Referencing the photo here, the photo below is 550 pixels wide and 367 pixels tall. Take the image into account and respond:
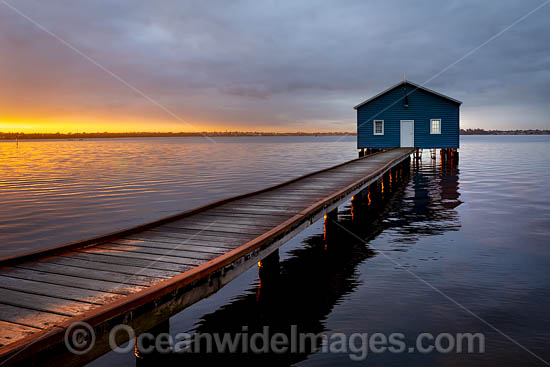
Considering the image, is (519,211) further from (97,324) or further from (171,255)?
(97,324)

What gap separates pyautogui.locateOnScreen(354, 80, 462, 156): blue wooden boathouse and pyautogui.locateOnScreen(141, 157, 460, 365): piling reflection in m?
16.4

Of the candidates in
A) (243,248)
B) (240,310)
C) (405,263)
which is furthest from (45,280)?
(405,263)

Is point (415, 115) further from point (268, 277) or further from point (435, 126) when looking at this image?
point (268, 277)

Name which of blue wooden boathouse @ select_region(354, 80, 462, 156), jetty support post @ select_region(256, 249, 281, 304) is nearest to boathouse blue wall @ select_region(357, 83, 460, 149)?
blue wooden boathouse @ select_region(354, 80, 462, 156)

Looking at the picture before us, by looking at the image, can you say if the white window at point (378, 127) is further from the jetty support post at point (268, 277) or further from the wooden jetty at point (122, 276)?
the jetty support post at point (268, 277)

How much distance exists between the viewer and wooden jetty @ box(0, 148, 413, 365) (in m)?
3.29

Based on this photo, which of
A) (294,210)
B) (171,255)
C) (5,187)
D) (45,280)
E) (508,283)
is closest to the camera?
(45,280)

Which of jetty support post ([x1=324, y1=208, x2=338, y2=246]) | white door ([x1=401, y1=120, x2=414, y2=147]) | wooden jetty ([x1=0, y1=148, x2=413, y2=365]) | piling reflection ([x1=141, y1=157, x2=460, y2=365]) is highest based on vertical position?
white door ([x1=401, y1=120, x2=414, y2=147])

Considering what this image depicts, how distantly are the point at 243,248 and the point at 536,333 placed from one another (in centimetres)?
428

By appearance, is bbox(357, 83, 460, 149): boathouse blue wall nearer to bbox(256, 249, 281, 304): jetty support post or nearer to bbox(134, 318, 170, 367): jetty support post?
bbox(256, 249, 281, 304): jetty support post

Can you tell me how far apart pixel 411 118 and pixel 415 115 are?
1.21 feet

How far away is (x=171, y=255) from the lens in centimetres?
540

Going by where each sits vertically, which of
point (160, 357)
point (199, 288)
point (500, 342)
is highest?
point (199, 288)

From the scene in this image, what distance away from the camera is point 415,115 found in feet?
106
